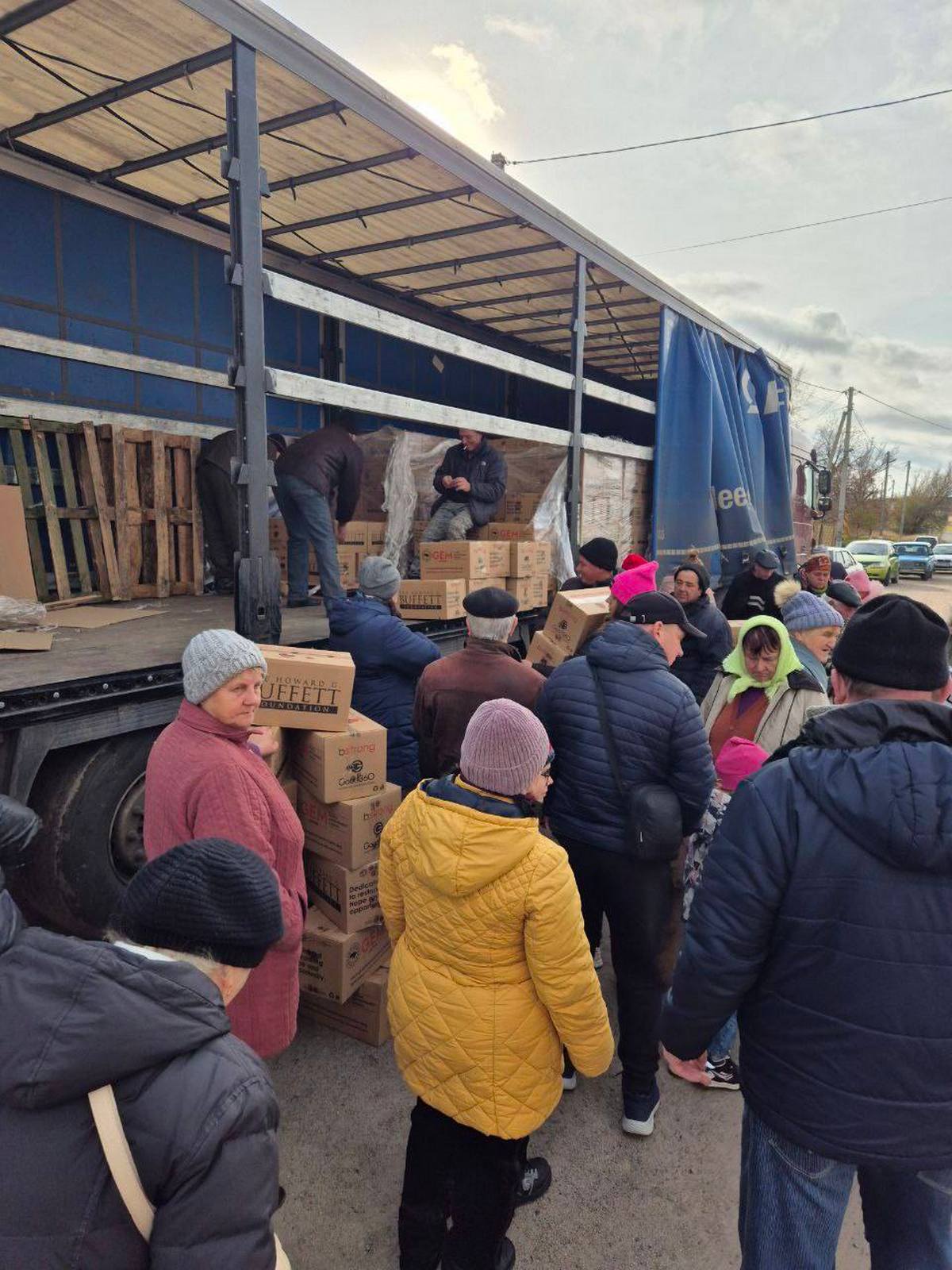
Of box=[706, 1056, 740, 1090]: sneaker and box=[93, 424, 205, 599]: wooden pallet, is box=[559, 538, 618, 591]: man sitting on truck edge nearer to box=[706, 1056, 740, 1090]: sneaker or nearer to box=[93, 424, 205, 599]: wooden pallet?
box=[93, 424, 205, 599]: wooden pallet

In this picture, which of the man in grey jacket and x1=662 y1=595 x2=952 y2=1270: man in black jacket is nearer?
the man in grey jacket

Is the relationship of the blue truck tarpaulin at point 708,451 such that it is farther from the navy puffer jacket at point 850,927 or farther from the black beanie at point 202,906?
the black beanie at point 202,906

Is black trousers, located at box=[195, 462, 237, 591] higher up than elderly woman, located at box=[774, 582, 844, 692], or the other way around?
black trousers, located at box=[195, 462, 237, 591]

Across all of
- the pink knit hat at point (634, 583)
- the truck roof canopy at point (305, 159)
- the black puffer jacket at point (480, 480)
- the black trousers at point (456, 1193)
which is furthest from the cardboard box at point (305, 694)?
the black puffer jacket at point (480, 480)

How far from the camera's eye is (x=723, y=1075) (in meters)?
2.88

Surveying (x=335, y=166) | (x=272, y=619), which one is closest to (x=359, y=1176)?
(x=272, y=619)

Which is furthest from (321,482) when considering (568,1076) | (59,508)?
(568,1076)

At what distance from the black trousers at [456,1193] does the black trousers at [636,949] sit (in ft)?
2.47

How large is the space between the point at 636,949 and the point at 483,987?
3.03ft

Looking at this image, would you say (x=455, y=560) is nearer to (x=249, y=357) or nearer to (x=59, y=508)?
(x=249, y=357)

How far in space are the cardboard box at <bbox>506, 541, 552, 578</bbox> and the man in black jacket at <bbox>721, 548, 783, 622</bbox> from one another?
1508 millimetres

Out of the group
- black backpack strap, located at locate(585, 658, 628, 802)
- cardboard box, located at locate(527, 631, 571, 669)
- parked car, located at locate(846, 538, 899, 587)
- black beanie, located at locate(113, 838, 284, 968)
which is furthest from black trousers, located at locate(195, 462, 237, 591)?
parked car, located at locate(846, 538, 899, 587)

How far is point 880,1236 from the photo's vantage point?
156 centimetres

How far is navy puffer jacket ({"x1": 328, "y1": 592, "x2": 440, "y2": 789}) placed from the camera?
357 cm
